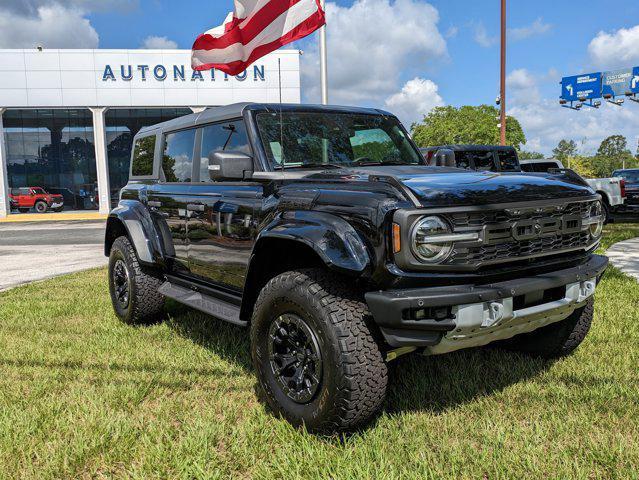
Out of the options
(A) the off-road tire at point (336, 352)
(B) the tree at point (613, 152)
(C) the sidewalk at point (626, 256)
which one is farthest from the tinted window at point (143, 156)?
(B) the tree at point (613, 152)

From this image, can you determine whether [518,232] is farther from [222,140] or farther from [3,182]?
[3,182]

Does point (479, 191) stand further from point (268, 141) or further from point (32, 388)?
point (32, 388)

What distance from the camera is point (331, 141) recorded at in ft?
12.9

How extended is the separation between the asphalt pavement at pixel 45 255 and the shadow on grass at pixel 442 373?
5082 millimetres

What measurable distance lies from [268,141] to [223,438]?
6.19 feet

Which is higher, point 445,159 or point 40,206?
point 445,159

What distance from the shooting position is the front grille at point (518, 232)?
2.65 metres

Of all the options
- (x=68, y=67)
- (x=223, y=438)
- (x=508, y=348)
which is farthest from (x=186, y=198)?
(x=68, y=67)

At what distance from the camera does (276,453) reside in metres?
2.76

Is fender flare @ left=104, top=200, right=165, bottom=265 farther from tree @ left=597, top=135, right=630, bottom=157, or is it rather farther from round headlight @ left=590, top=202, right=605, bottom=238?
tree @ left=597, top=135, right=630, bottom=157

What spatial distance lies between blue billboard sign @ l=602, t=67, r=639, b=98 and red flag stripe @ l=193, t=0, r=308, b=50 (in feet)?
124

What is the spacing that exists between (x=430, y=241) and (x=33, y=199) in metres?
33.4

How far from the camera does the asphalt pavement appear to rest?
905 centimetres

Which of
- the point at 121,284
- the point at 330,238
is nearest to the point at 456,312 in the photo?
the point at 330,238
